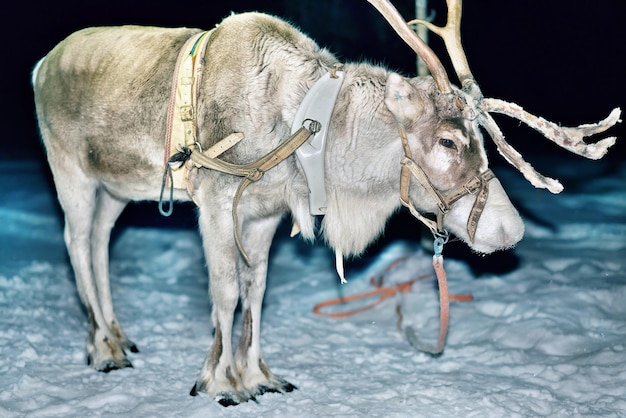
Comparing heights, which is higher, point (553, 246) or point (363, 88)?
point (363, 88)

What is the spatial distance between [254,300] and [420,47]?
189 centimetres

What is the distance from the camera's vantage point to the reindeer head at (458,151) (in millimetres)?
3738

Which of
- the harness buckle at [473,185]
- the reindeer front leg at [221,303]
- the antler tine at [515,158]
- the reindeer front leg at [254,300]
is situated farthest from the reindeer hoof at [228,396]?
the antler tine at [515,158]

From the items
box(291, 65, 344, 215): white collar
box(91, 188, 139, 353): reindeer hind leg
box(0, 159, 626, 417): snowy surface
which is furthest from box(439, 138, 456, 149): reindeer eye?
box(91, 188, 139, 353): reindeer hind leg

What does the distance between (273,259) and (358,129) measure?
3.47 m

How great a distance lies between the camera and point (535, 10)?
10.3m

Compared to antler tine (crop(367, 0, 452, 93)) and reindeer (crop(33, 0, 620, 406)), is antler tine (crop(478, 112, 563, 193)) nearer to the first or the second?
reindeer (crop(33, 0, 620, 406))

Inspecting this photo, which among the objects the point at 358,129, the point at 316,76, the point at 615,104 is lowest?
the point at 615,104

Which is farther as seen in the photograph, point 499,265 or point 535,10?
point 535,10

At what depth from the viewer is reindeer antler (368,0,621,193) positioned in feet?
11.7

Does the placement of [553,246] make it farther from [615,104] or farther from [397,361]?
[615,104]

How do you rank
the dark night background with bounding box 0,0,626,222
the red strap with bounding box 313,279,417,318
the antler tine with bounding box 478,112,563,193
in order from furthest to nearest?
the dark night background with bounding box 0,0,626,222 < the red strap with bounding box 313,279,417,318 < the antler tine with bounding box 478,112,563,193

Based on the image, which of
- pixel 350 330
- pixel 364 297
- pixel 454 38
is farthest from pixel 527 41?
pixel 454 38

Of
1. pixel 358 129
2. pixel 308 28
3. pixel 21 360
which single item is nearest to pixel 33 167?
pixel 308 28
